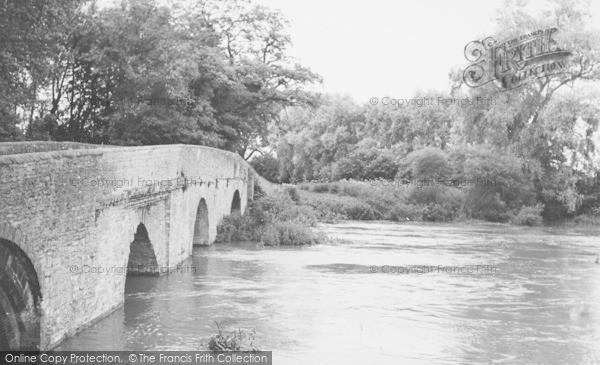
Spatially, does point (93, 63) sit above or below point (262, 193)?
above

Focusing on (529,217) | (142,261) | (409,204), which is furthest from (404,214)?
(142,261)

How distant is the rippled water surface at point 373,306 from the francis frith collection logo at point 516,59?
16258 mm

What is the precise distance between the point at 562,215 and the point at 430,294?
2810 centimetres

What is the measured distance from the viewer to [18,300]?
36.4 feet

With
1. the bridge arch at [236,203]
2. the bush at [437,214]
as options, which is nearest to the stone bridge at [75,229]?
the bridge arch at [236,203]

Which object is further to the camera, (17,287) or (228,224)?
(228,224)

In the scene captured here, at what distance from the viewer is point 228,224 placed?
2944 centimetres

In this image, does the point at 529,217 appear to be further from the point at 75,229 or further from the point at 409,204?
the point at 75,229

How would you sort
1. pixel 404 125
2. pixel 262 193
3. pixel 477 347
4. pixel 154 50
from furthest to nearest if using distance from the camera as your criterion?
1. pixel 404 125
2. pixel 262 193
3. pixel 154 50
4. pixel 477 347

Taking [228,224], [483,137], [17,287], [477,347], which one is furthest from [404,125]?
[17,287]

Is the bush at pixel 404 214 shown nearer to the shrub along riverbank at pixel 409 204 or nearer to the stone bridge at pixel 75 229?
the shrub along riverbank at pixel 409 204

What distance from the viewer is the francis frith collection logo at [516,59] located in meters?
42.1

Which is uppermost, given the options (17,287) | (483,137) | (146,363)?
(483,137)

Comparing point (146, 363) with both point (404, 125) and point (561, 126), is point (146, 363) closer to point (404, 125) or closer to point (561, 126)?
point (561, 126)
